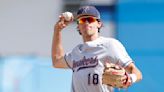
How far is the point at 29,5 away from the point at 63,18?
261 cm

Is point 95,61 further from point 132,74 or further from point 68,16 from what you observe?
point 68,16

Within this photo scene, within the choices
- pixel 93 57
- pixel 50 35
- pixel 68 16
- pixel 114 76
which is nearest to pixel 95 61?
pixel 93 57

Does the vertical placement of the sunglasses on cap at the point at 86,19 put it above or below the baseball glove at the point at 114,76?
above

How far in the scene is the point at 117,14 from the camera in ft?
16.7

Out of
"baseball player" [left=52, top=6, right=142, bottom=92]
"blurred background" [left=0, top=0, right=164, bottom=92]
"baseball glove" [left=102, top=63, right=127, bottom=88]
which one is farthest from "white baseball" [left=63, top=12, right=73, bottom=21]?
"blurred background" [left=0, top=0, right=164, bottom=92]

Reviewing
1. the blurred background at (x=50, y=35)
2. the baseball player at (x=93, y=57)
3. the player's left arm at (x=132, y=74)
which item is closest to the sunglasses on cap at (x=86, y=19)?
the baseball player at (x=93, y=57)

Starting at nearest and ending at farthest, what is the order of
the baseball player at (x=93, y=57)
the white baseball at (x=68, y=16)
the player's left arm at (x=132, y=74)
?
the player's left arm at (x=132, y=74) < the baseball player at (x=93, y=57) < the white baseball at (x=68, y=16)

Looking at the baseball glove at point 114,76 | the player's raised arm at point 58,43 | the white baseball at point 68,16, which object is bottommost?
the baseball glove at point 114,76

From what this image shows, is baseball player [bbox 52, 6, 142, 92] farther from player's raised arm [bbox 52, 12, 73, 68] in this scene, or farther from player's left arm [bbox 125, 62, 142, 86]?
player's raised arm [bbox 52, 12, 73, 68]

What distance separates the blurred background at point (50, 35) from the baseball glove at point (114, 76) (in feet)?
6.61

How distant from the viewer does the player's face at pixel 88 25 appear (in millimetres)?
2771

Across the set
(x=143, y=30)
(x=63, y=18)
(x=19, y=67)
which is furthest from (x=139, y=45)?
(x=63, y=18)

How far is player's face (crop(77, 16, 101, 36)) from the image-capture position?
2.77 meters

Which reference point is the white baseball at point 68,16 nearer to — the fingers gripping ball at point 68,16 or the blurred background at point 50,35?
the fingers gripping ball at point 68,16
